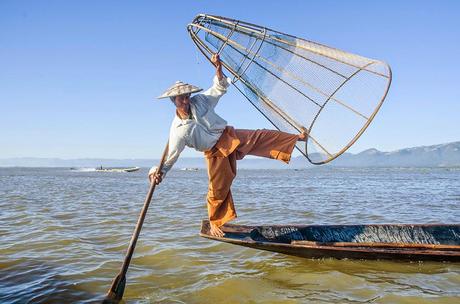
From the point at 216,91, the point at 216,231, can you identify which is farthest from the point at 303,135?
the point at 216,231

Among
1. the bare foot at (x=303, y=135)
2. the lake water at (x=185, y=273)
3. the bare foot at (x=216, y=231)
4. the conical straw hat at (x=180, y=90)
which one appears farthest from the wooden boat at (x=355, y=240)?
the conical straw hat at (x=180, y=90)

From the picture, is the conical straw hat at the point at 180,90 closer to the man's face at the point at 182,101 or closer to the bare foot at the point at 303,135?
the man's face at the point at 182,101

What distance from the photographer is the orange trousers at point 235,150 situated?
16.6 ft

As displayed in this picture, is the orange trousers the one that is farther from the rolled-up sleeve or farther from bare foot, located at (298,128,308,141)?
the rolled-up sleeve

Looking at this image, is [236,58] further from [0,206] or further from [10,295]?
Answer: [0,206]

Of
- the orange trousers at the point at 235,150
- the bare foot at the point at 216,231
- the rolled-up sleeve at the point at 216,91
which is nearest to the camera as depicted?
the rolled-up sleeve at the point at 216,91

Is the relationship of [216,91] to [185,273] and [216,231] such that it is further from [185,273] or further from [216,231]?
[185,273]

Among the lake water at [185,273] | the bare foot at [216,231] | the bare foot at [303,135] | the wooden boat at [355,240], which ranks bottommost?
the lake water at [185,273]

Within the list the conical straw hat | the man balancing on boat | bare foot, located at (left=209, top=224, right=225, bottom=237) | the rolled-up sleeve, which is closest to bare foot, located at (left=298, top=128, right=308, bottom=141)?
the man balancing on boat

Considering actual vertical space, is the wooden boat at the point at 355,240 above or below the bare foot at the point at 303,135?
below

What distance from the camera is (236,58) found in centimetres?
550

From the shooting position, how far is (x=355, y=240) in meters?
6.66

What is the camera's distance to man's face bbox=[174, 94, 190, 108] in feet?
15.5

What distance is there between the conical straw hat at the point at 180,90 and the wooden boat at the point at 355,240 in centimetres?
231
